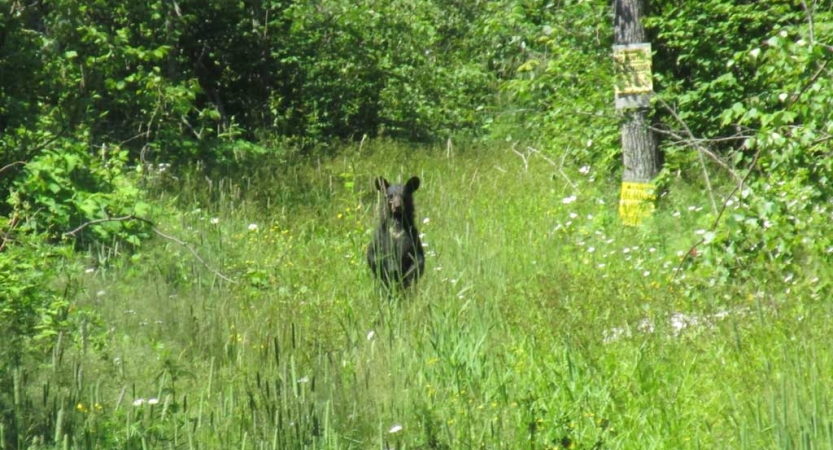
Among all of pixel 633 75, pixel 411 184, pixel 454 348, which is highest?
pixel 633 75

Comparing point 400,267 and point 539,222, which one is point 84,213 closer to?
point 400,267

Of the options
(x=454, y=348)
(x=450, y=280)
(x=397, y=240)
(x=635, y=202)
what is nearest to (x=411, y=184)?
(x=397, y=240)

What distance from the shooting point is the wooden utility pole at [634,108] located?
31.9 ft

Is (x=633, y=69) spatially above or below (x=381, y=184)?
above

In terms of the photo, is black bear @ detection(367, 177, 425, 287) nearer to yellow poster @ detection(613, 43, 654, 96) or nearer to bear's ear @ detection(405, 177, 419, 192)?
bear's ear @ detection(405, 177, 419, 192)

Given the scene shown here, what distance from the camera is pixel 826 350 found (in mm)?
5254

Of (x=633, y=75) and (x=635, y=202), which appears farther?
(x=635, y=202)

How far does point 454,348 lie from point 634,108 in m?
4.65

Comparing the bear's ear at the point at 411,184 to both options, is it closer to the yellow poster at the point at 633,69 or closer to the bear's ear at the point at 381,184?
the bear's ear at the point at 381,184

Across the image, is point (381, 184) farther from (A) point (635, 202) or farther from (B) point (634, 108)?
(B) point (634, 108)

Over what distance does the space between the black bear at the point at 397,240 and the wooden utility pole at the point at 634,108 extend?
209 cm

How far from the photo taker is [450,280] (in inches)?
315

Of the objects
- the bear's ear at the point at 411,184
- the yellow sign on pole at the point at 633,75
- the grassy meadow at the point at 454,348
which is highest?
the yellow sign on pole at the point at 633,75

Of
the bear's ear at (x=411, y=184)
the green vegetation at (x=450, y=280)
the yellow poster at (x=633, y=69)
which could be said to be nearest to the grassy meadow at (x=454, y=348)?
the green vegetation at (x=450, y=280)
